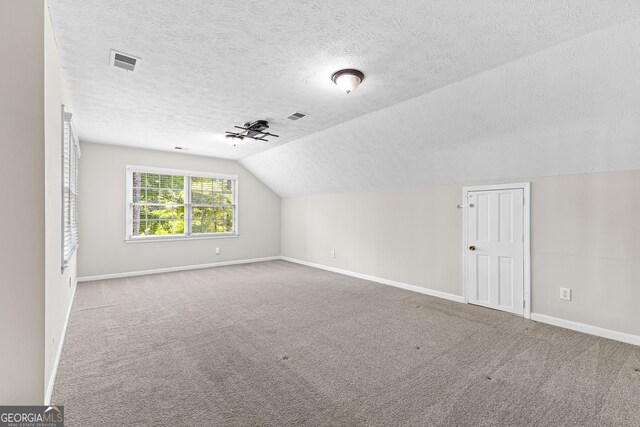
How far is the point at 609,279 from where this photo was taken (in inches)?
124

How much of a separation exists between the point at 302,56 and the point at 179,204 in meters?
5.19

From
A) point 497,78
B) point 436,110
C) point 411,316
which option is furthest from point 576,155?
point 411,316

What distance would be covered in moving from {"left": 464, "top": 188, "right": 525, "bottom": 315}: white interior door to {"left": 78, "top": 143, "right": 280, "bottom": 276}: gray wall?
5311 mm

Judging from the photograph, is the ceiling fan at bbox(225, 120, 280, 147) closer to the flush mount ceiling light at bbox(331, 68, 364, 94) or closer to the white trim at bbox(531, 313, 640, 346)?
the flush mount ceiling light at bbox(331, 68, 364, 94)

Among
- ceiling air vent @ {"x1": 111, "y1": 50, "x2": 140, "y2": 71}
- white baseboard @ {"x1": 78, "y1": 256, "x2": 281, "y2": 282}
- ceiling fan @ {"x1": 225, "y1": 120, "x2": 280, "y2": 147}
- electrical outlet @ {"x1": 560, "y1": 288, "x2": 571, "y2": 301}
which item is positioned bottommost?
white baseboard @ {"x1": 78, "y1": 256, "x2": 281, "y2": 282}

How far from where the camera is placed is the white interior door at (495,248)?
3.83 m

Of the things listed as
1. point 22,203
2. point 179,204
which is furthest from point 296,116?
point 179,204

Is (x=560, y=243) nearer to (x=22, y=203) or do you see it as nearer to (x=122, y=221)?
(x=22, y=203)

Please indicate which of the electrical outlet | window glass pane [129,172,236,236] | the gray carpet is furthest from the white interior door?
window glass pane [129,172,236,236]

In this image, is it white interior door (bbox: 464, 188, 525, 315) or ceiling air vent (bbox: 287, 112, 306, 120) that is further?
ceiling air vent (bbox: 287, 112, 306, 120)

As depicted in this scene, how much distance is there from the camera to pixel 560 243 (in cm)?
347

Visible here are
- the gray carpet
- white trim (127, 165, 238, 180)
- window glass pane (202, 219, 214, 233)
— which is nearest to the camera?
the gray carpet

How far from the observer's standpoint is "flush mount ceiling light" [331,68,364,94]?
2.80m

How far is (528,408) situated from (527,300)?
2164mm
